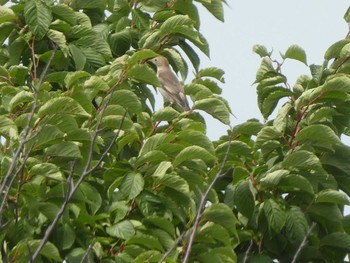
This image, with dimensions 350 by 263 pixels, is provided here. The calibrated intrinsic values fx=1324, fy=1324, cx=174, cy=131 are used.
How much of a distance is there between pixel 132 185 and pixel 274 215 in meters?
1.01

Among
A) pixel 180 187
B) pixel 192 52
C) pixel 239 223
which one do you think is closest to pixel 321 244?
pixel 239 223

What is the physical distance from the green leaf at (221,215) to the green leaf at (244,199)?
22.0 inches

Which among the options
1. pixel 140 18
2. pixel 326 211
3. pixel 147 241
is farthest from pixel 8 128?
pixel 140 18

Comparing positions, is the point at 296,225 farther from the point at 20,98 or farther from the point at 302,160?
the point at 20,98

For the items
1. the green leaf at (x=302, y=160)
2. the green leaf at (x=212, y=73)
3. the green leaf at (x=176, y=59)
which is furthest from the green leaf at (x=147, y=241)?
the green leaf at (x=212, y=73)

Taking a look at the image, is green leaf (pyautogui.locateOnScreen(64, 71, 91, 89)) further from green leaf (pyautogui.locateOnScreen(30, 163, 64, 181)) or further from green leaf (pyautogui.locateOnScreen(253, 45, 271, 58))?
green leaf (pyautogui.locateOnScreen(253, 45, 271, 58))

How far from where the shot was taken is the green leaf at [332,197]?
845 cm

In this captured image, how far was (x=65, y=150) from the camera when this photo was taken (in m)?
7.77

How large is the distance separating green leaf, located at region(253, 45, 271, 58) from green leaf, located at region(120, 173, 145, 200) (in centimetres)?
195

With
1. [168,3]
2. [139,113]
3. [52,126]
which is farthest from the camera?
[168,3]

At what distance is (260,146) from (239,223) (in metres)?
0.58

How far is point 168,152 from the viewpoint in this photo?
8.16 m

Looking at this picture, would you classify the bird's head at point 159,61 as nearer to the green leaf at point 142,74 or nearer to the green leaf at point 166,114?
the green leaf at point 142,74

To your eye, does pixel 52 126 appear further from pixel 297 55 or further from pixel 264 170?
pixel 297 55
